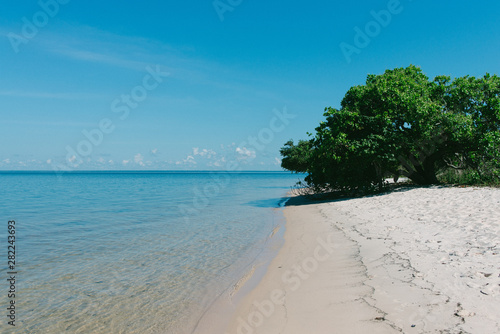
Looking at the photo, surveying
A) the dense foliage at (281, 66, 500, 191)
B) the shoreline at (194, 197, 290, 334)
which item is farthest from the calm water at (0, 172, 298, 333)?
the dense foliage at (281, 66, 500, 191)

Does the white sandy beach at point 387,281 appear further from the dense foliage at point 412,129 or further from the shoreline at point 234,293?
the dense foliage at point 412,129

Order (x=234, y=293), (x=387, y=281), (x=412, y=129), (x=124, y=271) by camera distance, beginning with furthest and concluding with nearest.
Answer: (x=412, y=129) → (x=124, y=271) → (x=234, y=293) → (x=387, y=281)

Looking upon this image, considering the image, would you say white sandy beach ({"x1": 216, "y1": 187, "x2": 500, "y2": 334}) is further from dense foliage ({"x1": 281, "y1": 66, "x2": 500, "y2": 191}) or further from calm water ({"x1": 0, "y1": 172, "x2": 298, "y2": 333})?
dense foliage ({"x1": 281, "y1": 66, "x2": 500, "y2": 191})

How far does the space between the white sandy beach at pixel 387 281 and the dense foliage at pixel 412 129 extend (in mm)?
8721

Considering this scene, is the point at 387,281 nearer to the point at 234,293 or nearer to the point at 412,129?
the point at 234,293

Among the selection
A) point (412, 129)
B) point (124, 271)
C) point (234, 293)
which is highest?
point (412, 129)

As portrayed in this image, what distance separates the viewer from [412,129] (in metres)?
19.7

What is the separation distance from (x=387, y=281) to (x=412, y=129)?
16.7 meters

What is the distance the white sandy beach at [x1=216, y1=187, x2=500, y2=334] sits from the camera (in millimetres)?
4398

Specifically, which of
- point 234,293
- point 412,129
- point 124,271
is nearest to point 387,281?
point 234,293

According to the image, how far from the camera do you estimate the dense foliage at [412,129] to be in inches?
735

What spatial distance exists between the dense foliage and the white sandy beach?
8721mm

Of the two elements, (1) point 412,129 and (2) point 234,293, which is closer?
(2) point 234,293

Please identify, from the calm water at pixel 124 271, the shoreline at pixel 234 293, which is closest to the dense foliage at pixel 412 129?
the calm water at pixel 124 271
